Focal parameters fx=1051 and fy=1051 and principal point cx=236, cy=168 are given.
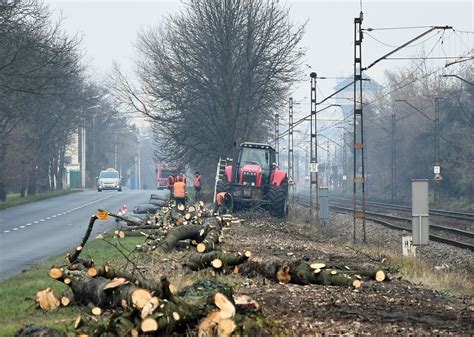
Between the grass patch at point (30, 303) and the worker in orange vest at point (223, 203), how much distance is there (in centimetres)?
1454

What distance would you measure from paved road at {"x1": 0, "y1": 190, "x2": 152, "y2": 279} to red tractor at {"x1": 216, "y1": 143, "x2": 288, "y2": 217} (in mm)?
5015

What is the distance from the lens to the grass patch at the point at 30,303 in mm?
11541

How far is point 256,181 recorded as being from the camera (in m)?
39.3

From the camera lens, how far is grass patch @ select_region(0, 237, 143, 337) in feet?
37.9

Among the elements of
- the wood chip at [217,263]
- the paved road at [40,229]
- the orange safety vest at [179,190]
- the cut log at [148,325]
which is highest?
the orange safety vest at [179,190]

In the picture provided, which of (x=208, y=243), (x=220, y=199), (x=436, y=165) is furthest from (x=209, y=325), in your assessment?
(x=436, y=165)

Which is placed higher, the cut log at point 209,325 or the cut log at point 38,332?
the cut log at point 209,325

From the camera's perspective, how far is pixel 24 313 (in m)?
12.8

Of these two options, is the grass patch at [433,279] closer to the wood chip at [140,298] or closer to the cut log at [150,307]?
the wood chip at [140,298]

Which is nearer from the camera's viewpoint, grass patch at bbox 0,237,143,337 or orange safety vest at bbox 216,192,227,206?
grass patch at bbox 0,237,143,337

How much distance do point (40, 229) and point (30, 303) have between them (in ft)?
85.1

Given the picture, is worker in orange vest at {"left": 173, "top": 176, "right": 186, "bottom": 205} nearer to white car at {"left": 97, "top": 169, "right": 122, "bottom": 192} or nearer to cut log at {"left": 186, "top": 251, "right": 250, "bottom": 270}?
cut log at {"left": 186, "top": 251, "right": 250, "bottom": 270}

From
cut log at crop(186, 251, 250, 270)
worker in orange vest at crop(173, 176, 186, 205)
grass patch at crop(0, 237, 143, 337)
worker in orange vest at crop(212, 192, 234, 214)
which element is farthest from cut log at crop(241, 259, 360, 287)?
worker in orange vest at crop(173, 176, 186, 205)

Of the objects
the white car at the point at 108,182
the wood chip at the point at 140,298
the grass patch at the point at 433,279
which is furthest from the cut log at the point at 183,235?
the white car at the point at 108,182
